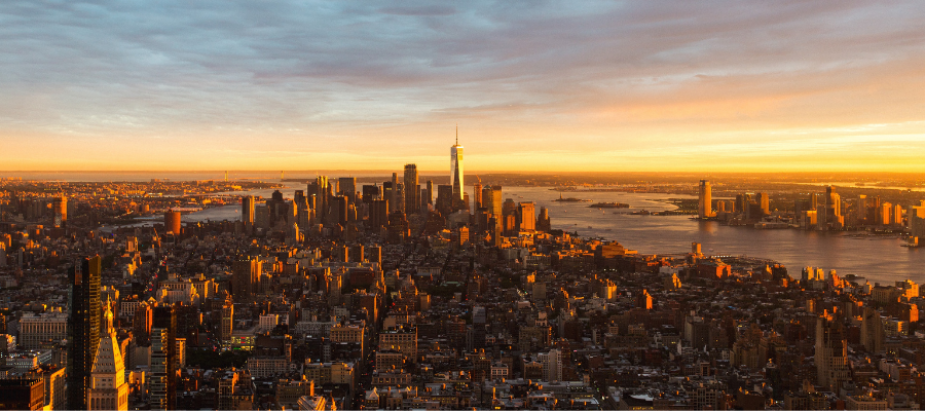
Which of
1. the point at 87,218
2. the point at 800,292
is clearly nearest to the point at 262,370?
the point at 800,292

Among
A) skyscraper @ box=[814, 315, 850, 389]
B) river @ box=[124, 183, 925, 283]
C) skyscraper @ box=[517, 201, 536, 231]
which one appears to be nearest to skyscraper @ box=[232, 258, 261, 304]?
skyscraper @ box=[814, 315, 850, 389]

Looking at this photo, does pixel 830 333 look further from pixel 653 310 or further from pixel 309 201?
pixel 309 201

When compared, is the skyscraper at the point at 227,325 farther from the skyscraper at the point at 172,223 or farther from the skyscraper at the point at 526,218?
the skyscraper at the point at 526,218

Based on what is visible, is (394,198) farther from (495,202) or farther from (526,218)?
(526,218)

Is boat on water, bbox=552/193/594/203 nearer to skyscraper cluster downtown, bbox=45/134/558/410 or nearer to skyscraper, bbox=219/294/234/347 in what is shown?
skyscraper cluster downtown, bbox=45/134/558/410

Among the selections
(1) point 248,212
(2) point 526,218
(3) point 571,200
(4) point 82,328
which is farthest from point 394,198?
(4) point 82,328
